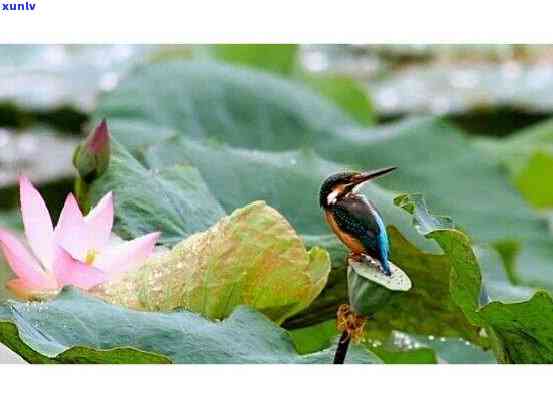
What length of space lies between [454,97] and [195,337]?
6.71 feet

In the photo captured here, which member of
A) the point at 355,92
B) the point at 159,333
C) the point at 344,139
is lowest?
the point at 355,92

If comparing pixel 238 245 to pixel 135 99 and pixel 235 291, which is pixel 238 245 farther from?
pixel 135 99

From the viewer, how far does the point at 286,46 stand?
193cm

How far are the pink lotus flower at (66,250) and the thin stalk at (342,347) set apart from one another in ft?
0.46

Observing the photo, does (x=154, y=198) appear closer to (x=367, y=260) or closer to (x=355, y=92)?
(x=367, y=260)

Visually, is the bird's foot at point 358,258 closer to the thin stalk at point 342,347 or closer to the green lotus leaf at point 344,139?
the thin stalk at point 342,347

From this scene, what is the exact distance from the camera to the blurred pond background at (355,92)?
1888 mm

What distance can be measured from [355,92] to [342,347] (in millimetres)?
1382
